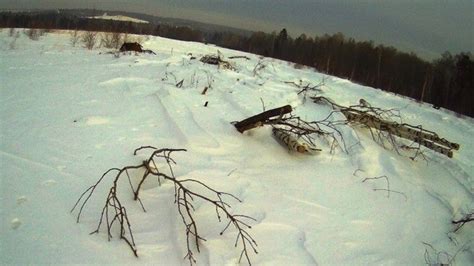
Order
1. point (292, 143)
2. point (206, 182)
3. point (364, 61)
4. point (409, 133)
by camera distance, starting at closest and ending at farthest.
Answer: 1. point (206, 182)
2. point (292, 143)
3. point (409, 133)
4. point (364, 61)

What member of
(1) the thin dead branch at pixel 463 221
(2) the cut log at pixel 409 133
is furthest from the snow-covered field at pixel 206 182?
(2) the cut log at pixel 409 133

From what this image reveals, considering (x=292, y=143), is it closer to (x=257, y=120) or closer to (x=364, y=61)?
(x=257, y=120)

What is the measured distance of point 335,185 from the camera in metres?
3.81

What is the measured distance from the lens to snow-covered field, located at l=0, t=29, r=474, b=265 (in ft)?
8.01

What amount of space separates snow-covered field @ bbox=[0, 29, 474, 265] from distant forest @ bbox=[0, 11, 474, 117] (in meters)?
17.7

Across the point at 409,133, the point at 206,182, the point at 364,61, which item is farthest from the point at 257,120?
the point at 364,61

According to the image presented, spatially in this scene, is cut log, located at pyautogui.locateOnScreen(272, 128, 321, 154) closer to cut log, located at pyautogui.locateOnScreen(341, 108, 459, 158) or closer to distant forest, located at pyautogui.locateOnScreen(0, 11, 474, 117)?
cut log, located at pyautogui.locateOnScreen(341, 108, 459, 158)

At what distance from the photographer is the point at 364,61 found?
44.6 m

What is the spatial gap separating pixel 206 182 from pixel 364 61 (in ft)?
149

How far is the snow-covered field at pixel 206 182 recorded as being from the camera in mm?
2441

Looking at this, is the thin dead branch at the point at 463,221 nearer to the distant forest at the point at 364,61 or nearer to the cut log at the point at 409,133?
the cut log at the point at 409,133

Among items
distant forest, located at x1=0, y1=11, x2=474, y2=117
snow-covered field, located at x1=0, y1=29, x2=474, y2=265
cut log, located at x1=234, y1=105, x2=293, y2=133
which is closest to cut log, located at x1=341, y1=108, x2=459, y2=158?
snow-covered field, located at x1=0, y1=29, x2=474, y2=265

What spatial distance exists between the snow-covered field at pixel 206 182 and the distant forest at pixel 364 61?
17.7 metres

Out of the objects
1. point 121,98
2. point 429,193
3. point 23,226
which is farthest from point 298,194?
point 121,98
